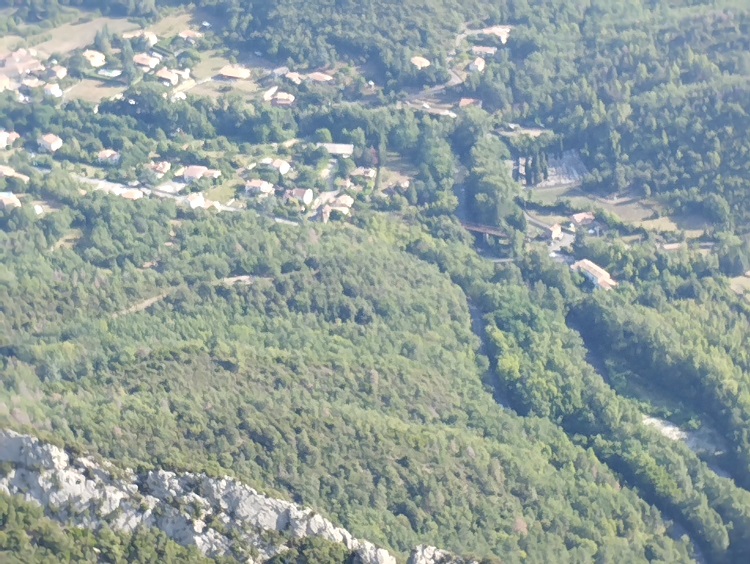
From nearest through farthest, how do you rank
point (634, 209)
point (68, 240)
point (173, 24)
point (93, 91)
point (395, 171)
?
1. point (68, 240)
2. point (634, 209)
3. point (395, 171)
4. point (93, 91)
5. point (173, 24)

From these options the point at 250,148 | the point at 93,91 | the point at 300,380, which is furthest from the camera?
the point at 93,91

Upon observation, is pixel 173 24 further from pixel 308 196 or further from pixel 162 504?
pixel 162 504

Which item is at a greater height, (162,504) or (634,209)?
(162,504)

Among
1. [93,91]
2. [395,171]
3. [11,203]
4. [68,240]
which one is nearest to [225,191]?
[68,240]

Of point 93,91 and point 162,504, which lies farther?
point 93,91

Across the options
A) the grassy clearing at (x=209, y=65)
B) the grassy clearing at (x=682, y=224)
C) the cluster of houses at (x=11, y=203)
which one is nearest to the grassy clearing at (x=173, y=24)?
the grassy clearing at (x=209, y=65)

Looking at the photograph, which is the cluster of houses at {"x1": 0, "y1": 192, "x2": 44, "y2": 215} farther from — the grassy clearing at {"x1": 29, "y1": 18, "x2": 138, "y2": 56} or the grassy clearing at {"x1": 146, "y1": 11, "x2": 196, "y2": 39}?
the grassy clearing at {"x1": 146, "y1": 11, "x2": 196, "y2": 39}

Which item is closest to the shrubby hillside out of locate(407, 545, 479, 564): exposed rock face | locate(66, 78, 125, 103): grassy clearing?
locate(407, 545, 479, 564): exposed rock face

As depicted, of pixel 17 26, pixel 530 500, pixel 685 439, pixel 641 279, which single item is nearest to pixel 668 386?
pixel 685 439
